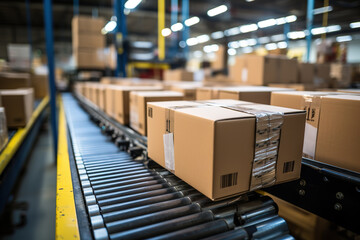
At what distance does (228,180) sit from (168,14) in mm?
14126

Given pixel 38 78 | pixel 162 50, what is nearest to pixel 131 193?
pixel 38 78

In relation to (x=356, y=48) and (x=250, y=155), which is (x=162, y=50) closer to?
(x=250, y=155)

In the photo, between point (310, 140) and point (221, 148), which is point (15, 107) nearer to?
point (221, 148)

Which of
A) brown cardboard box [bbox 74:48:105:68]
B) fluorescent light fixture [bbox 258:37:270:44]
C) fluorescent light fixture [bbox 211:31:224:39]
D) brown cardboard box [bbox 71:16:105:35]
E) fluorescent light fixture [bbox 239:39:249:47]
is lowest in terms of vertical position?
brown cardboard box [bbox 74:48:105:68]

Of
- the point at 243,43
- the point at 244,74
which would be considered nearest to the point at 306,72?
the point at 244,74

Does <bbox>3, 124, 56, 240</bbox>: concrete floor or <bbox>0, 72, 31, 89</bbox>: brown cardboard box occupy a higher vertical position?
<bbox>0, 72, 31, 89</bbox>: brown cardboard box

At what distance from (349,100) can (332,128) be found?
171mm

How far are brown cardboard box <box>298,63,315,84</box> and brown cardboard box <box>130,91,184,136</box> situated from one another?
2762 millimetres

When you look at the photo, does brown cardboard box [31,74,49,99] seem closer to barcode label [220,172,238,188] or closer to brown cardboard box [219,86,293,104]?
brown cardboard box [219,86,293,104]

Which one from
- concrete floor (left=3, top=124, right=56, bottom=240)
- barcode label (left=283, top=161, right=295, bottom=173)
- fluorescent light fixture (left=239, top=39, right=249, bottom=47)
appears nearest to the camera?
barcode label (left=283, top=161, right=295, bottom=173)

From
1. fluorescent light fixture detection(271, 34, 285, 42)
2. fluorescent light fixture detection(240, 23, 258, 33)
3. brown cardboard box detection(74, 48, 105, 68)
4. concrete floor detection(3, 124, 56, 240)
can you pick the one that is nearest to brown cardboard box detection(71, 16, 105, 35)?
brown cardboard box detection(74, 48, 105, 68)

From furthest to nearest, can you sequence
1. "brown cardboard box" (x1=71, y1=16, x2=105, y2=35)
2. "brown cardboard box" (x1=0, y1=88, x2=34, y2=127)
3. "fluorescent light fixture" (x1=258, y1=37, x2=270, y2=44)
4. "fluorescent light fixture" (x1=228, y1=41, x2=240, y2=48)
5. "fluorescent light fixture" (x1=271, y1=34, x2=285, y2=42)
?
"fluorescent light fixture" (x1=228, y1=41, x2=240, y2=48) < "fluorescent light fixture" (x1=258, y1=37, x2=270, y2=44) < "fluorescent light fixture" (x1=271, y1=34, x2=285, y2=42) < "brown cardboard box" (x1=71, y1=16, x2=105, y2=35) < "brown cardboard box" (x1=0, y1=88, x2=34, y2=127)

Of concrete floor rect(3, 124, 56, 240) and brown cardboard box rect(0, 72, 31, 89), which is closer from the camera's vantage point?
concrete floor rect(3, 124, 56, 240)

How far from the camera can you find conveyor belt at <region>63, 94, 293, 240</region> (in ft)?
3.23
